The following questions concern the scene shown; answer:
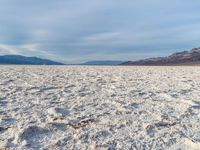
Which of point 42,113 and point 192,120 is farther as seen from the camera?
point 42,113

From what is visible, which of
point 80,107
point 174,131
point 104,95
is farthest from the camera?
→ point 104,95

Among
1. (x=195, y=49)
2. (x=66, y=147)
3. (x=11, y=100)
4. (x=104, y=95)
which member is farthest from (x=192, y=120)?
(x=195, y=49)

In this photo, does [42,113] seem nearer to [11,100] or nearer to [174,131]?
[11,100]

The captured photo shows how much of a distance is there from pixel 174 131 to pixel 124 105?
2.07 metres

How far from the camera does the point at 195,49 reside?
152875 millimetres

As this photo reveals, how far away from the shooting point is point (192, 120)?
6.35m

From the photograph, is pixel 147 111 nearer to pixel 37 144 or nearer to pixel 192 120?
pixel 192 120

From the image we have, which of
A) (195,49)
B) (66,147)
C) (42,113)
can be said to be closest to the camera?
(66,147)

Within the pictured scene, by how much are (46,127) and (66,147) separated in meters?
0.93

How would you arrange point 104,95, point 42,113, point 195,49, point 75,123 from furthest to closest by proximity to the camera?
point 195,49 < point 104,95 < point 42,113 < point 75,123

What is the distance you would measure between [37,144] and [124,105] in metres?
2.89

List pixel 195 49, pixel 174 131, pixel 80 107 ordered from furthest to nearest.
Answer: pixel 195 49, pixel 80 107, pixel 174 131

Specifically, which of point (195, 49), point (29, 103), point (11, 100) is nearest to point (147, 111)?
point (29, 103)

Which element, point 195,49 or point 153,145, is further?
point 195,49
